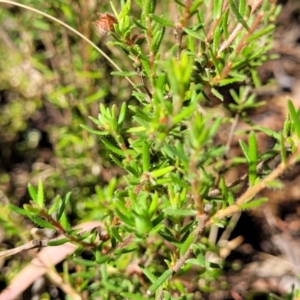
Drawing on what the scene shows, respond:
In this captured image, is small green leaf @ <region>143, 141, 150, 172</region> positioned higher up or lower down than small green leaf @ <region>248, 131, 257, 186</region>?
lower down

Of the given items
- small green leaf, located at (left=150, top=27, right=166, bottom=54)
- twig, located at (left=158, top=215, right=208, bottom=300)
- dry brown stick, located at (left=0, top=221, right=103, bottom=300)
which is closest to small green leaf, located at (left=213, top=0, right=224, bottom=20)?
small green leaf, located at (left=150, top=27, right=166, bottom=54)

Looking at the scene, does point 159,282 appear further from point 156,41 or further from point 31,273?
point 31,273

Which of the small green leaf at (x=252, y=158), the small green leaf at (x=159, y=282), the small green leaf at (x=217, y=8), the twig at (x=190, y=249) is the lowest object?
the small green leaf at (x=159, y=282)

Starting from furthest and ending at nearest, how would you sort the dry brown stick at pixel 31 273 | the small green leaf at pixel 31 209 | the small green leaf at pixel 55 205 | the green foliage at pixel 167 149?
the dry brown stick at pixel 31 273 < the small green leaf at pixel 55 205 < the small green leaf at pixel 31 209 < the green foliage at pixel 167 149

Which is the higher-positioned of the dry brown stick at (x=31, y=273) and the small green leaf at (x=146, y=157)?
the small green leaf at (x=146, y=157)

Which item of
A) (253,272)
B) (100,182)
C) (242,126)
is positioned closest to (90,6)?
(100,182)

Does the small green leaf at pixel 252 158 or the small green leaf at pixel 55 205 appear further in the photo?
the small green leaf at pixel 55 205

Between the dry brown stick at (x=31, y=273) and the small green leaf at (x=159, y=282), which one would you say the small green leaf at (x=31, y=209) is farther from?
the dry brown stick at (x=31, y=273)

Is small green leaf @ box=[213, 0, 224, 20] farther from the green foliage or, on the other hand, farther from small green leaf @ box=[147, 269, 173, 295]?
small green leaf @ box=[147, 269, 173, 295]

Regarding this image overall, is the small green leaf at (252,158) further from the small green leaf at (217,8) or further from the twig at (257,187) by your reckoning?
the small green leaf at (217,8)

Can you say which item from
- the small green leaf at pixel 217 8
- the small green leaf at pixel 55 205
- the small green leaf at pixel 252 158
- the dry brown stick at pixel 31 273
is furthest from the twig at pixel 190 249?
the dry brown stick at pixel 31 273

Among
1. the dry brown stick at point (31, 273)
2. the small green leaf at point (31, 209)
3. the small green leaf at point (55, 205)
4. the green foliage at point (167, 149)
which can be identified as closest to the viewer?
the green foliage at point (167, 149)
